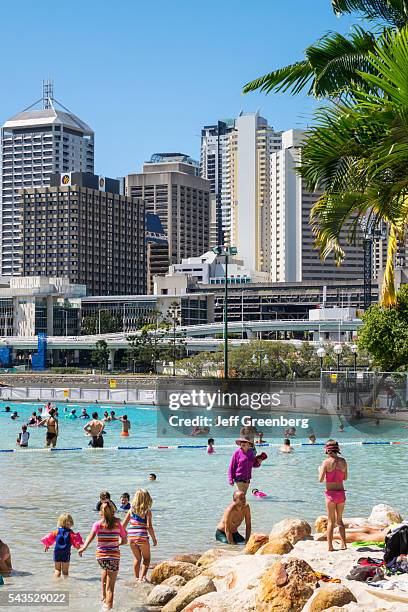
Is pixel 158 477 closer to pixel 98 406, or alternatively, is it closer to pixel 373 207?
pixel 373 207

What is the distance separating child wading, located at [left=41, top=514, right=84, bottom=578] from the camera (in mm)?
14477

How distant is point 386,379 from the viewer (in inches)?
1671

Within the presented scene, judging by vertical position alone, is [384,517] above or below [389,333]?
below

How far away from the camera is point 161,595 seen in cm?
1306

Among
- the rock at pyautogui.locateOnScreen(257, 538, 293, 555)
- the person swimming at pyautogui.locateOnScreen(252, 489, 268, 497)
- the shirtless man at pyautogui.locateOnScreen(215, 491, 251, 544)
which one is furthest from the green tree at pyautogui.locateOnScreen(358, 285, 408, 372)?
the rock at pyautogui.locateOnScreen(257, 538, 293, 555)

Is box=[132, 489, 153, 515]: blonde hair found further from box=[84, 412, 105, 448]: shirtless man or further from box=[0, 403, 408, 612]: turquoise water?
box=[84, 412, 105, 448]: shirtless man

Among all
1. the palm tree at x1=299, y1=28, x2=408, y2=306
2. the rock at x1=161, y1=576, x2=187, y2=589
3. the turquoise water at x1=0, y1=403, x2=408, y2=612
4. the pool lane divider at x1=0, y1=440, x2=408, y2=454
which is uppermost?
the palm tree at x1=299, y1=28, x2=408, y2=306

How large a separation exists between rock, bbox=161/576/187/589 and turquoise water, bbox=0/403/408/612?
0.51 m

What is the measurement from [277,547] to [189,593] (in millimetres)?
2110

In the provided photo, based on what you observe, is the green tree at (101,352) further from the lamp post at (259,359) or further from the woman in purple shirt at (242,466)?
the woman in purple shirt at (242,466)

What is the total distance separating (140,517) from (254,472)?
16.3 metres

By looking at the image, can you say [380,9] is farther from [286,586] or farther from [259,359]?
[259,359]

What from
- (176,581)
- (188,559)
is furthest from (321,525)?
(176,581)

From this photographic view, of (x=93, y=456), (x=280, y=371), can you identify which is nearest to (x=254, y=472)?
(x=93, y=456)
